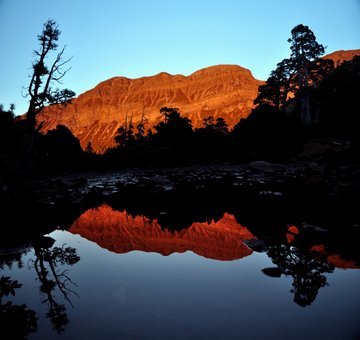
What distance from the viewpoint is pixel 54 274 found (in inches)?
148

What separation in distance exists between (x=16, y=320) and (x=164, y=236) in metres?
3.19

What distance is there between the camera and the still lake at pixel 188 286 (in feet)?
8.11

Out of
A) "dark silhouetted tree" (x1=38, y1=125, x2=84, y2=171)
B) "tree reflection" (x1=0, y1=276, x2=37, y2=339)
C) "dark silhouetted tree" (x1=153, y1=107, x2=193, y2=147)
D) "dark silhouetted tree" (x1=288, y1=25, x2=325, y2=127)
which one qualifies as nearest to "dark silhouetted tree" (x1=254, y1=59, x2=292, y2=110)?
"dark silhouetted tree" (x1=288, y1=25, x2=325, y2=127)

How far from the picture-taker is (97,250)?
4852mm

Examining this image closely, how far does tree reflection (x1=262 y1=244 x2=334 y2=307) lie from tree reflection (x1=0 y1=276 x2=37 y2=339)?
8.70 feet

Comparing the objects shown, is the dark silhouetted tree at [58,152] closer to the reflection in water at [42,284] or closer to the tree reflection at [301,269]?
the reflection in water at [42,284]

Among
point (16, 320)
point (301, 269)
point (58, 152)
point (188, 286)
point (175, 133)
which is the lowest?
point (16, 320)

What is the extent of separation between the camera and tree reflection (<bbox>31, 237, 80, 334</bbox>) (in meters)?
2.75

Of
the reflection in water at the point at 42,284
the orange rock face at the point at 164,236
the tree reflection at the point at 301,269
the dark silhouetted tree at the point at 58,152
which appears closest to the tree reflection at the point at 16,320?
the reflection in water at the point at 42,284

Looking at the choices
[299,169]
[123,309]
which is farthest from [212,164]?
[123,309]

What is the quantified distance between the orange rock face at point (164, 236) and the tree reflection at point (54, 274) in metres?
0.75

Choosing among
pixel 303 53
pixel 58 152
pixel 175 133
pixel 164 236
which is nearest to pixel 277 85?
pixel 303 53

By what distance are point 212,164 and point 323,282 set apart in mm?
19201

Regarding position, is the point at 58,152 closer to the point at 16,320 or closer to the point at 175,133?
the point at 175,133
